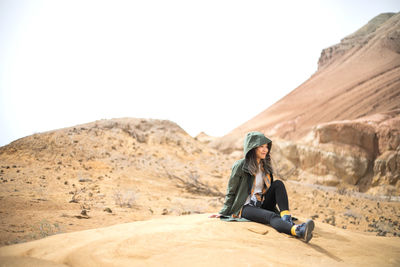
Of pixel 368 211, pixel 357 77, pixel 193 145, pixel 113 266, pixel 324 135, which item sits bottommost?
pixel 368 211

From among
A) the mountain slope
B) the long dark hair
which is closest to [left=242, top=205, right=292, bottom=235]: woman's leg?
the long dark hair

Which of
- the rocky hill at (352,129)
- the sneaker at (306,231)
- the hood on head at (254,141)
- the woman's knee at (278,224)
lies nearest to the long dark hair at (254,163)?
the hood on head at (254,141)

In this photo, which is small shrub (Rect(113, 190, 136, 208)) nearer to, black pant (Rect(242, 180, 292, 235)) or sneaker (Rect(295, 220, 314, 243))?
black pant (Rect(242, 180, 292, 235))

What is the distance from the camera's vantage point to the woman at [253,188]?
9.87 feet

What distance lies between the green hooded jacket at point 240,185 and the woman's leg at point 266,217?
0.32ft

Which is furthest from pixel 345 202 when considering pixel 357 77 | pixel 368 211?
pixel 357 77

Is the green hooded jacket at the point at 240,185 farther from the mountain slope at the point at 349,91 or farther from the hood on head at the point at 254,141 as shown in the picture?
the mountain slope at the point at 349,91

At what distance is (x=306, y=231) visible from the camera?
2.44 metres

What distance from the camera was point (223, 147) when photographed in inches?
896

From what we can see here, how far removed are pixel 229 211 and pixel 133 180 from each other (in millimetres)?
5656

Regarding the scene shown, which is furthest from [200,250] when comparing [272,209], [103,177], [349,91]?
[349,91]

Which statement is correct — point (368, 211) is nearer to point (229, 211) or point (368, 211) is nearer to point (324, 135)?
point (229, 211)

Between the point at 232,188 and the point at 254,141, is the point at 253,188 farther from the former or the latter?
the point at 254,141

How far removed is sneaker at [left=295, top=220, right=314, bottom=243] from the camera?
2.45 metres
